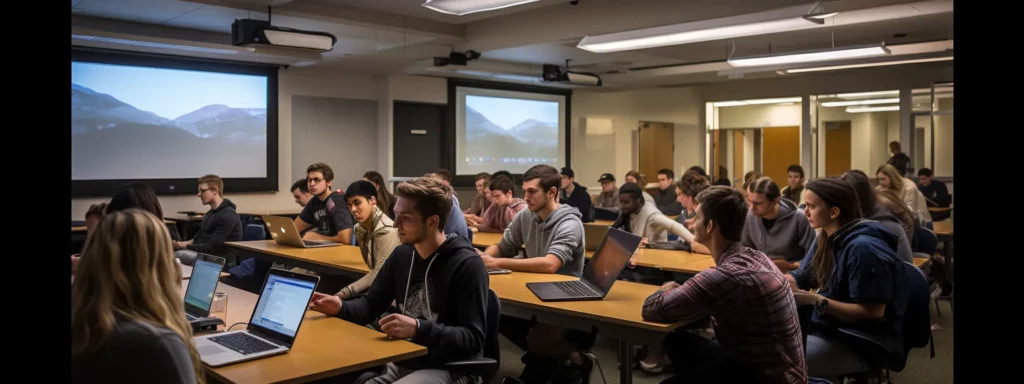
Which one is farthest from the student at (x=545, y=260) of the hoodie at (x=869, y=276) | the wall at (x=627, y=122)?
the wall at (x=627, y=122)

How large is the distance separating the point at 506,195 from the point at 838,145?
8.90 m

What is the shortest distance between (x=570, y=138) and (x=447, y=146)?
2.73 metres

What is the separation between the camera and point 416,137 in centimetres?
1169

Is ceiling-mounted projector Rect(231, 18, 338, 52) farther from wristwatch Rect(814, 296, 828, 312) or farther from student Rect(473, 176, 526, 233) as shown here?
wristwatch Rect(814, 296, 828, 312)

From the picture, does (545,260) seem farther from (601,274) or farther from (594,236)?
(594,236)

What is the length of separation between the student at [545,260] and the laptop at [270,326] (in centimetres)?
162

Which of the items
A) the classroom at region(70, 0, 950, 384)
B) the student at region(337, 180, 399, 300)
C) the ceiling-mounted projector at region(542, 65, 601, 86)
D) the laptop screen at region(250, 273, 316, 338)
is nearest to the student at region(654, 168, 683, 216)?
the classroom at region(70, 0, 950, 384)

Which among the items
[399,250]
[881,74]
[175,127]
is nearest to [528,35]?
[175,127]

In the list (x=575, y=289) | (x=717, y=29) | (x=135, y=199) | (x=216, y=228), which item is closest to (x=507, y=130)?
(x=717, y=29)

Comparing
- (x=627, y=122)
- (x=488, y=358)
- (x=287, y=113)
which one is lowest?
(x=488, y=358)

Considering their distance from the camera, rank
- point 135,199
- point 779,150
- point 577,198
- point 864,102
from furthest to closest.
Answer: point 779,150, point 864,102, point 577,198, point 135,199

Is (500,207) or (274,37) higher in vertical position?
(274,37)

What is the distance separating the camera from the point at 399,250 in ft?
9.52
